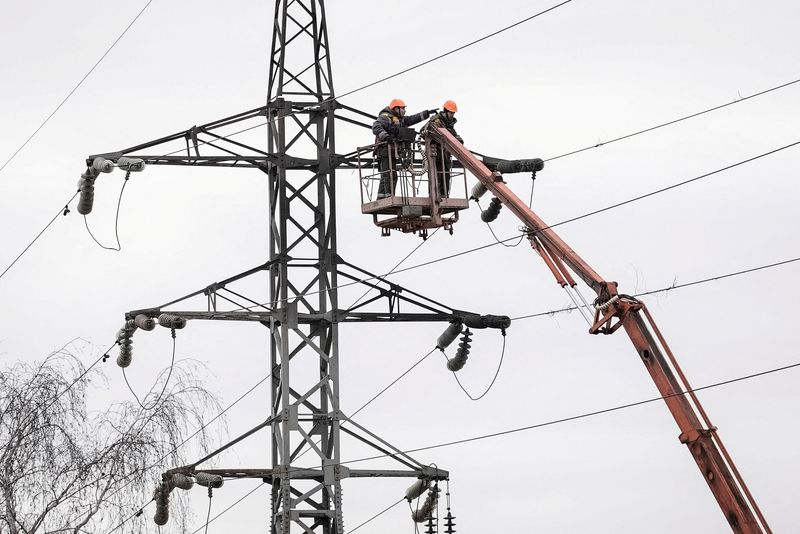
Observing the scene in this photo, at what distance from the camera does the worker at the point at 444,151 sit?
36.6 metres

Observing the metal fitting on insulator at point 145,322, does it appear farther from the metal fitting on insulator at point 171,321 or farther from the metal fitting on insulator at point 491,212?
the metal fitting on insulator at point 491,212

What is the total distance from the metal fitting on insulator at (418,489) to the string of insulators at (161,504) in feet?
15.5

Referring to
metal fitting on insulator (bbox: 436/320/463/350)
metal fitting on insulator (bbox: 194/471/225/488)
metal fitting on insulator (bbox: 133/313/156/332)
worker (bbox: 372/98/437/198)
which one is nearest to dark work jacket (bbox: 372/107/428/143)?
worker (bbox: 372/98/437/198)

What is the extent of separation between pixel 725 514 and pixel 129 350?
1465 centimetres

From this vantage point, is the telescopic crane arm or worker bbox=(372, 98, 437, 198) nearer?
the telescopic crane arm

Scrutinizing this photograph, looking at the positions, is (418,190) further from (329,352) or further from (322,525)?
(322,525)

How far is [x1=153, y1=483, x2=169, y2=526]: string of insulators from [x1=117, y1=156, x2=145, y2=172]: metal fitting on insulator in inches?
219

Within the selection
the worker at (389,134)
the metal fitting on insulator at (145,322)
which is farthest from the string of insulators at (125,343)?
the worker at (389,134)

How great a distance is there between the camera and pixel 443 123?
36.8 m

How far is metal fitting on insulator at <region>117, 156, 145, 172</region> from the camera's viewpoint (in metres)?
37.7

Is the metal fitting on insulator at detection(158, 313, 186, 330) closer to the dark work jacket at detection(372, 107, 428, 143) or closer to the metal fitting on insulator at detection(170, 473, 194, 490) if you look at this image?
the metal fitting on insulator at detection(170, 473, 194, 490)

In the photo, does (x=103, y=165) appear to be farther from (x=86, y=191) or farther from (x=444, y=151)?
(x=444, y=151)

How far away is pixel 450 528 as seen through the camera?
122ft

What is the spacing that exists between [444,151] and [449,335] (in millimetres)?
4113
